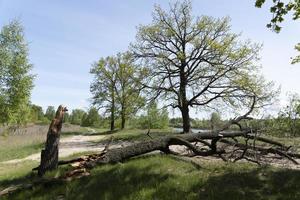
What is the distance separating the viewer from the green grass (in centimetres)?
759

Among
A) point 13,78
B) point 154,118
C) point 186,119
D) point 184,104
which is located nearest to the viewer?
point 13,78

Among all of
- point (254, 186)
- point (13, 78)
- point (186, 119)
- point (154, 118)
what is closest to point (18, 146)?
point (13, 78)

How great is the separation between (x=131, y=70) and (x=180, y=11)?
755 cm

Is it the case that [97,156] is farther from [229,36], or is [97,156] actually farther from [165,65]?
[229,36]

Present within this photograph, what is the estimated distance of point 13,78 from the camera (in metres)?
28.0

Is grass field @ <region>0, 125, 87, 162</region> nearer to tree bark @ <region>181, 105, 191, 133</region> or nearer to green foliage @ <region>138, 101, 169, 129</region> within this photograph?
green foliage @ <region>138, 101, 169, 129</region>

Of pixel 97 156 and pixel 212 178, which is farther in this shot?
pixel 97 156

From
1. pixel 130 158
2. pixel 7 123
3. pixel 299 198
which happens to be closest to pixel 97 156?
pixel 130 158

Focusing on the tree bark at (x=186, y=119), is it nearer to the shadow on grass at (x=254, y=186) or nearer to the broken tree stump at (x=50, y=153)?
the broken tree stump at (x=50, y=153)

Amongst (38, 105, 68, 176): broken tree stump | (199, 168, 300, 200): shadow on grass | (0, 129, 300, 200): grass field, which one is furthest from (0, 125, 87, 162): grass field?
(199, 168, 300, 200): shadow on grass

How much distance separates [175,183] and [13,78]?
23.2 m

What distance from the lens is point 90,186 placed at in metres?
8.95

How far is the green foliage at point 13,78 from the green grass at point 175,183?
65.6 ft

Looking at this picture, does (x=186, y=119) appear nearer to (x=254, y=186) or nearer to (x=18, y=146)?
(x=18, y=146)
